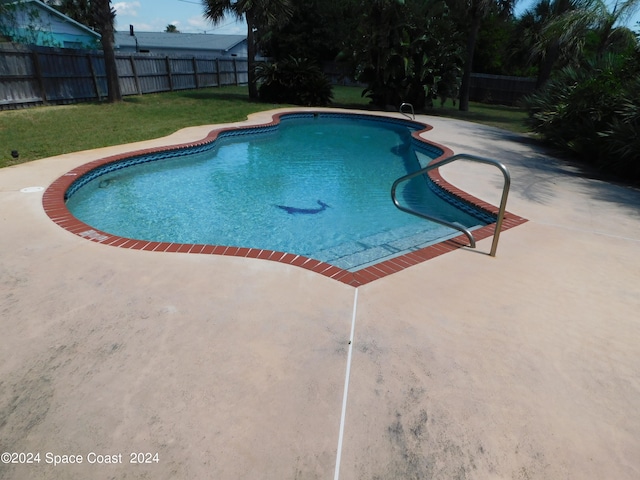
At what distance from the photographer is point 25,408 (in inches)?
83.4

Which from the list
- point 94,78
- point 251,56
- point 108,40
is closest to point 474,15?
point 251,56

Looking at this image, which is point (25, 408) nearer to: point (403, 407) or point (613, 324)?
point (403, 407)

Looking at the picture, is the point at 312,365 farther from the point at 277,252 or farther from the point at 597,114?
the point at 597,114

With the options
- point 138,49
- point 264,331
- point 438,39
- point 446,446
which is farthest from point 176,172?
point 138,49

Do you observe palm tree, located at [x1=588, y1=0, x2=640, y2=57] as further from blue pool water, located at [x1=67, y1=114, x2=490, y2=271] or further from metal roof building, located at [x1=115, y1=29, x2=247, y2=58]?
metal roof building, located at [x1=115, y1=29, x2=247, y2=58]

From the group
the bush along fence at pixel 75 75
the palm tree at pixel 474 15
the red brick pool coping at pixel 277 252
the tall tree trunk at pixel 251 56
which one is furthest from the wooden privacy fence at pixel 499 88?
the red brick pool coping at pixel 277 252

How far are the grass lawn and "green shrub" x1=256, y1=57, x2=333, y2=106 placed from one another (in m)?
1.56

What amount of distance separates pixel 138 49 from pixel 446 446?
38649mm

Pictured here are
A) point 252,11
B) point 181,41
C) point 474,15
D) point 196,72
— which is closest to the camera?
point 252,11

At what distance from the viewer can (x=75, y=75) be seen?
48.4 ft

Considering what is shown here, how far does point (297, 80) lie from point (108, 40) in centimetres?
793

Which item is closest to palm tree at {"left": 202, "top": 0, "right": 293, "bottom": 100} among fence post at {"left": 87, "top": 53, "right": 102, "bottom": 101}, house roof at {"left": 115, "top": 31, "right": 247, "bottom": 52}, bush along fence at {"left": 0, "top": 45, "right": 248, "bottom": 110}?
bush along fence at {"left": 0, "top": 45, "right": 248, "bottom": 110}

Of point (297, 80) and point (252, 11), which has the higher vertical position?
point (252, 11)

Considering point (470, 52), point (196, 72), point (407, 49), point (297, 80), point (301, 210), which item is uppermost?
point (470, 52)
